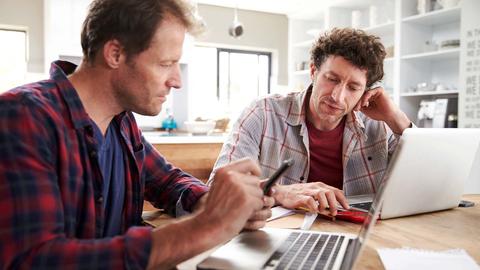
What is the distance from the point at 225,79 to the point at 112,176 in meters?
5.03

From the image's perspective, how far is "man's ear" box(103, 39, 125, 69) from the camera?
0.94 meters

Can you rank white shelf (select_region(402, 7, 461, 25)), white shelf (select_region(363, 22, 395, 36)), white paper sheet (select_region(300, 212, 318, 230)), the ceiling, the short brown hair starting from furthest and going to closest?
the ceiling
white shelf (select_region(363, 22, 395, 36))
white shelf (select_region(402, 7, 461, 25))
white paper sheet (select_region(300, 212, 318, 230))
the short brown hair

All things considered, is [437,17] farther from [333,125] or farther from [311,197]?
[311,197]

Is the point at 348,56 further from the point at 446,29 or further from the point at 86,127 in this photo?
the point at 446,29

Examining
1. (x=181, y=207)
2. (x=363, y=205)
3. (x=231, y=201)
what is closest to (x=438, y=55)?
(x=363, y=205)

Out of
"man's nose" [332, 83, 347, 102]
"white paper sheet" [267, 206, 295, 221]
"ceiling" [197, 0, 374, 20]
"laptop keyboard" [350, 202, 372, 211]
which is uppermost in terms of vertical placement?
"ceiling" [197, 0, 374, 20]

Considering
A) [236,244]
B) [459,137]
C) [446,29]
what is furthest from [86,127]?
[446,29]

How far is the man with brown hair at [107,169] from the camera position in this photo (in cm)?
68

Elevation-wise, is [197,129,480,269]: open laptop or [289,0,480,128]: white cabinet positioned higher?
[289,0,480,128]: white cabinet

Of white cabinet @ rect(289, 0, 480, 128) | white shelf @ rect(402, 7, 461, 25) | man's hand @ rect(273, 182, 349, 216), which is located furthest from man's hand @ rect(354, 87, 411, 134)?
white shelf @ rect(402, 7, 461, 25)

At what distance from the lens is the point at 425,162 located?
1.18 meters

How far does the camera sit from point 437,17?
393 centimetres

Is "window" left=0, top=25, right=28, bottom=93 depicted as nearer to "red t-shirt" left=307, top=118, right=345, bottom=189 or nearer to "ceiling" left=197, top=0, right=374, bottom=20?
"ceiling" left=197, top=0, right=374, bottom=20

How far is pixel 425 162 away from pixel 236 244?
2.00 ft
